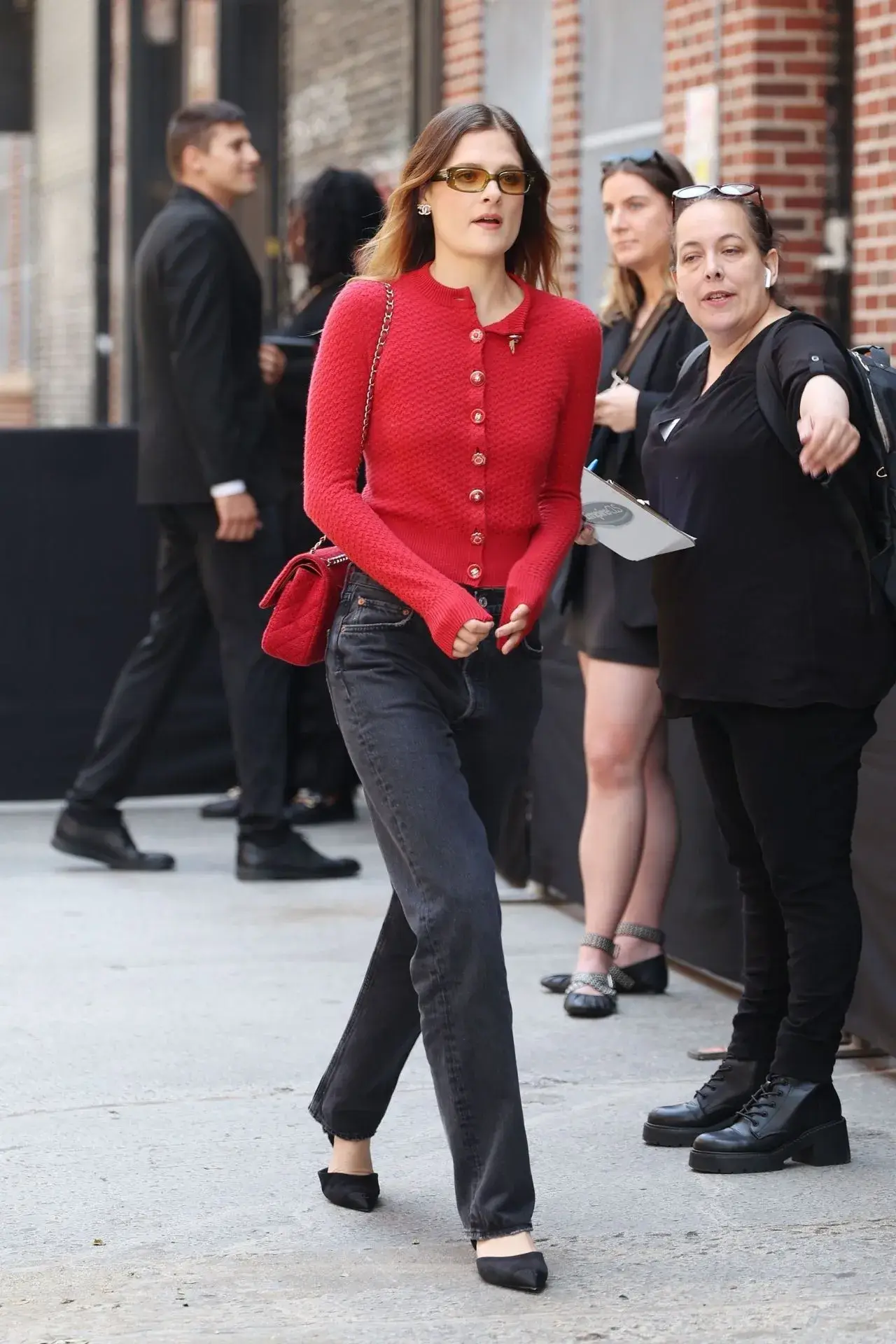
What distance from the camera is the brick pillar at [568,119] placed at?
1058 centimetres

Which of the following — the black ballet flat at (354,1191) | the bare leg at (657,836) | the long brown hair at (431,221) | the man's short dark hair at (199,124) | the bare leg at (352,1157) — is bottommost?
the black ballet flat at (354,1191)

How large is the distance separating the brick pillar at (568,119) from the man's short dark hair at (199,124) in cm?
→ 343

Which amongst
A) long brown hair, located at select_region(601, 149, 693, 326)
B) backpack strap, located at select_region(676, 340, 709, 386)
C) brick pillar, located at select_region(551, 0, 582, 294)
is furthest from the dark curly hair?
backpack strap, located at select_region(676, 340, 709, 386)

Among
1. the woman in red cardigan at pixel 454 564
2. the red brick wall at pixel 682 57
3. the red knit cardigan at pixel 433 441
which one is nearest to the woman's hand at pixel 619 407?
the woman in red cardigan at pixel 454 564

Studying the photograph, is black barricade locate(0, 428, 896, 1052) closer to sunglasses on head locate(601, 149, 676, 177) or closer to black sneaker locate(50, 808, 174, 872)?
black sneaker locate(50, 808, 174, 872)

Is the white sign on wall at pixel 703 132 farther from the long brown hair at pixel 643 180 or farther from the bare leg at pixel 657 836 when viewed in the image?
the bare leg at pixel 657 836

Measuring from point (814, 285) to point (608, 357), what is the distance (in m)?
3.27

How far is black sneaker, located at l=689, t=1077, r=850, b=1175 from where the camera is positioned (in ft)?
14.4

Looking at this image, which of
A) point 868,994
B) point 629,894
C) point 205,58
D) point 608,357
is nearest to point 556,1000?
point 629,894

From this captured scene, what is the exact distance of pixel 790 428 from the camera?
4141 mm

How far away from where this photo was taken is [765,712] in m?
4.25

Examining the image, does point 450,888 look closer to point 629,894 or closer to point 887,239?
point 629,894

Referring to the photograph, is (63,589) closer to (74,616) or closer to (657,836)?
(74,616)

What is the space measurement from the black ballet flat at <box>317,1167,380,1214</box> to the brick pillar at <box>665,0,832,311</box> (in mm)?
5259
